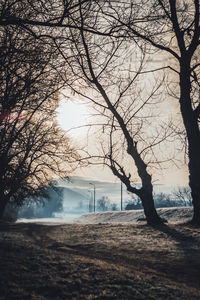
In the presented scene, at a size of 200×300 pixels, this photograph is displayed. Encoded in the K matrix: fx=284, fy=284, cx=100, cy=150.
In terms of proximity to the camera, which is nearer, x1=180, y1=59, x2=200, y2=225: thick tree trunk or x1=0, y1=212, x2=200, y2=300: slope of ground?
x1=0, y1=212, x2=200, y2=300: slope of ground

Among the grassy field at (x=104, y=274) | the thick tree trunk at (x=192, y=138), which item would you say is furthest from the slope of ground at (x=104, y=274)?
the thick tree trunk at (x=192, y=138)

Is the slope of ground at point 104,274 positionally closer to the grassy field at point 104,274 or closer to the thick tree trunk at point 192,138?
the grassy field at point 104,274

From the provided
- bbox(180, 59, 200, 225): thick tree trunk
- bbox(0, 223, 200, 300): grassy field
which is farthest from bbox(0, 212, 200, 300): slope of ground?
bbox(180, 59, 200, 225): thick tree trunk

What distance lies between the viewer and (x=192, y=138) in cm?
997

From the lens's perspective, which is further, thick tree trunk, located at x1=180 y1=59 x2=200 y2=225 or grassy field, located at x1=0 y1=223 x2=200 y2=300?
thick tree trunk, located at x1=180 y1=59 x2=200 y2=225

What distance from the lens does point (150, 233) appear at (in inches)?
315

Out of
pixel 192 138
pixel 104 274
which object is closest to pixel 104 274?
pixel 104 274

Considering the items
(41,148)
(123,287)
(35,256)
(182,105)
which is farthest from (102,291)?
(41,148)

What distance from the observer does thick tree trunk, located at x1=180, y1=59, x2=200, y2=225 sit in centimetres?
983

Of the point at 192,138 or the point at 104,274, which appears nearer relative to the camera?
the point at 104,274

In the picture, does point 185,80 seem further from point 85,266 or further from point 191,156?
point 85,266

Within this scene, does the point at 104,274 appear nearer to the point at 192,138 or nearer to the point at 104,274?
the point at 104,274

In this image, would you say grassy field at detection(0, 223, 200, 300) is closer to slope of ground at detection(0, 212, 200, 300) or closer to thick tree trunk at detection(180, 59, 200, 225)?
slope of ground at detection(0, 212, 200, 300)

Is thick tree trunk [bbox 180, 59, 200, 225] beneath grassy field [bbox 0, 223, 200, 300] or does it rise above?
above
